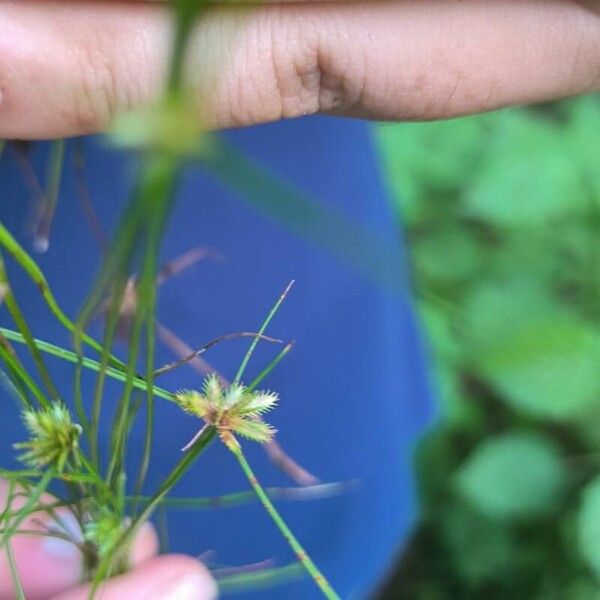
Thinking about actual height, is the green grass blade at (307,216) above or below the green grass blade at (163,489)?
below

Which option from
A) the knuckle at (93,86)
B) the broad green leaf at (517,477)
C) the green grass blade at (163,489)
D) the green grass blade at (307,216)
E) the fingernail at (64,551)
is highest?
the knuckle at (93,86)

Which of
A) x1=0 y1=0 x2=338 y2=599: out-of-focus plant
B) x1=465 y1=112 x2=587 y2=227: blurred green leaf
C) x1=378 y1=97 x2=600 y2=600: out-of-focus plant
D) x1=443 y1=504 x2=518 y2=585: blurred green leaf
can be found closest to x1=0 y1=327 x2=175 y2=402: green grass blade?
x1=0 y1=0 x2=338 y2=599: out-of-focus plant

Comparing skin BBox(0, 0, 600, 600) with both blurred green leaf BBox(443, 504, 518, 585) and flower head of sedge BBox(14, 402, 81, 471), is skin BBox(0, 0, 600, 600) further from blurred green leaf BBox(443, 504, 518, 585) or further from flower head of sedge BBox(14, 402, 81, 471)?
blurred green leaf BBox(443, 504, 518, 585)

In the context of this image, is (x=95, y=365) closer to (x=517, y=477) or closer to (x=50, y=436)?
(x=50, y=436)

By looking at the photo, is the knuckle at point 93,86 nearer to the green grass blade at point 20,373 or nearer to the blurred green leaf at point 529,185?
the green grass blade at point 20,373

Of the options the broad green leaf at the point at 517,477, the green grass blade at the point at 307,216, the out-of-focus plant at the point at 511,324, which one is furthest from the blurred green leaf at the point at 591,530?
the green grass blade at the point at 307,216

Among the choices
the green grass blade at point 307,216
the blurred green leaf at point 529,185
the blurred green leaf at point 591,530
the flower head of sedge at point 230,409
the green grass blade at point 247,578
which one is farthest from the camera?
the blurred green leaf at point 529,185

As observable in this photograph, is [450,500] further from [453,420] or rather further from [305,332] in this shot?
[305,332]

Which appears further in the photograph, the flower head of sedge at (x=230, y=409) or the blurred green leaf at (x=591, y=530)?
the blurred green leaf at (x=591, y=530)

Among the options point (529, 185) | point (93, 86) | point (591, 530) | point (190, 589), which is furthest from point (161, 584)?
point (529, 185)
